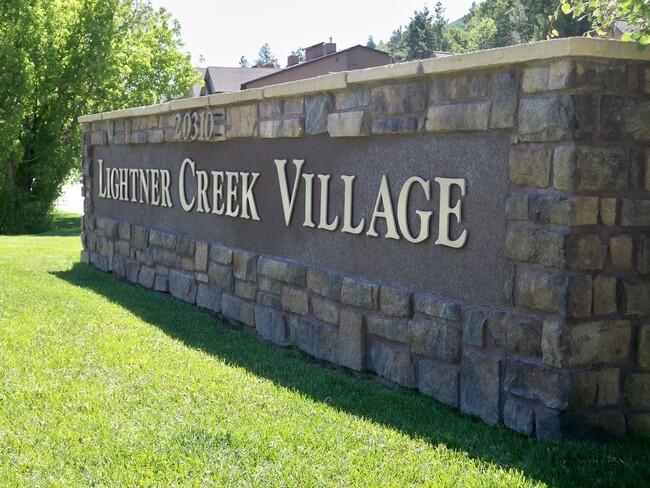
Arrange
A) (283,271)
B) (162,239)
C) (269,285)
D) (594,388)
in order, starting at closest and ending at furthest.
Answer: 1. (594,388)
2. (283,271)
3. (269,285)
4. (162,239)

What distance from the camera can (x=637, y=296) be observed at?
450 cm

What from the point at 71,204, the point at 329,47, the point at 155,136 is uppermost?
the point at 329,47

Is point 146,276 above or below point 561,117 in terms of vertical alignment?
below

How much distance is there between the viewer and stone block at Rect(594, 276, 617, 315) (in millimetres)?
4395

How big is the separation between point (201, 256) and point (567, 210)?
4.78 meters

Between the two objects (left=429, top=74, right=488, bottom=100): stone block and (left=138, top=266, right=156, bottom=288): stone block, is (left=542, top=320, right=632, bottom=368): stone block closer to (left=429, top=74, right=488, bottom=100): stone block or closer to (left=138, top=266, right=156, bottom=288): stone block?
(left=429, top=74, right=488, bottom=100): stone block

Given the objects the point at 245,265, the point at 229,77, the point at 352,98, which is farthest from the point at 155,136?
the point at 229,77

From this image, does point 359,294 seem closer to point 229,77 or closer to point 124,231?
point 124,231

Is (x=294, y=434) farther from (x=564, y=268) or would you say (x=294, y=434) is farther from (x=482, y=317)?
(x=564, y=268)

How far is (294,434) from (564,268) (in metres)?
1.62

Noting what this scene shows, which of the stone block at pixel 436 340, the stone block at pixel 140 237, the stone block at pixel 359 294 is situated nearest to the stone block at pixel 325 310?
the stone block at pixel 359 294

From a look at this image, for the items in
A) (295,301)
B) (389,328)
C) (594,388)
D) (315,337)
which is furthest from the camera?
(295,301)

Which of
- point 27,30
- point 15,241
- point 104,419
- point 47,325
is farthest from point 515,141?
point 27,30

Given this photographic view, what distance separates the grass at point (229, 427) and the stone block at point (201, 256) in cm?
129
